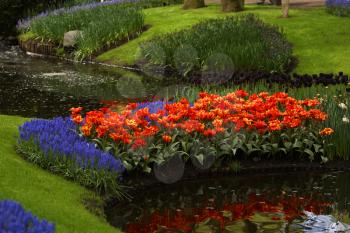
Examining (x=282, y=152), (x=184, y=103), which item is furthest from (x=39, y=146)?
(x=282, y=152)

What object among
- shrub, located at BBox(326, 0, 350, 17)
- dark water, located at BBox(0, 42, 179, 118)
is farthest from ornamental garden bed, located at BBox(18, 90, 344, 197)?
shrub, located at BBox(326, 0, 350, 17)

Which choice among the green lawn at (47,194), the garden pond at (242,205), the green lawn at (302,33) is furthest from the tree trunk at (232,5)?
the green lawn at (47,194)

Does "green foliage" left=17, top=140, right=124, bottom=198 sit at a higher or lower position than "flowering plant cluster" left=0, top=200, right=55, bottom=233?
lower

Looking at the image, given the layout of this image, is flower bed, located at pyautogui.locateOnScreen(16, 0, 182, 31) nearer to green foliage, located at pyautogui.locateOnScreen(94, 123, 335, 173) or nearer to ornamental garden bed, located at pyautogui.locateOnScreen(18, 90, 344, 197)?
ornamental garden bed, located at pyautogui.locateOnScreen(18, 90, 344, 197)

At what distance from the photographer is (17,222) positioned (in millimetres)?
4422

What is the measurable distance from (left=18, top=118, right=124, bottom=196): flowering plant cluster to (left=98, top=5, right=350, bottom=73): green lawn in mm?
11546

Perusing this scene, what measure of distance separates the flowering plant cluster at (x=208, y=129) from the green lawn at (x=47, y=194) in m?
1.12

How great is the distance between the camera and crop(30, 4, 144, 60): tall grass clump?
24.9 meters

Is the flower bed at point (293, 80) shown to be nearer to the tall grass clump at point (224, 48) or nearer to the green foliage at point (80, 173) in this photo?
the tall grass clump at point (224, 48)

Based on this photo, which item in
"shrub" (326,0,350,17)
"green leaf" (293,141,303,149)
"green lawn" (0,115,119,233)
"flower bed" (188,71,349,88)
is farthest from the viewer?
"shrub" (326,0,350,17)

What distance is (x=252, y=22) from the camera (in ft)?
74.9

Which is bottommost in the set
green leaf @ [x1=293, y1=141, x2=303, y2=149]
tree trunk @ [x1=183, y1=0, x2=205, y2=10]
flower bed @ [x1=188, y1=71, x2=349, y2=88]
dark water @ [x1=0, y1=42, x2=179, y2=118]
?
dark water @ [x1=0, y1=42, x2=179, y2=118]

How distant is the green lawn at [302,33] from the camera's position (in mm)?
20250

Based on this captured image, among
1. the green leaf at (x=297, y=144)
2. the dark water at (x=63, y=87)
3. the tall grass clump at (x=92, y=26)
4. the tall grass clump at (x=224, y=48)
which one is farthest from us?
the tall grass clump at (x=92, y=26)
